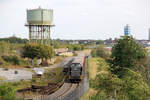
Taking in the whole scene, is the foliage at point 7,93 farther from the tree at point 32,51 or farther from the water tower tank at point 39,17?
the water tower tank at point 39,17

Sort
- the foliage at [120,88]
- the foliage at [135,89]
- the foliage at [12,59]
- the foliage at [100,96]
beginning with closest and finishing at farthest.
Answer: the foliage at [135,89] < the foliage at [120,88] < the foliage at [100,96] < the foliage at [12,59]

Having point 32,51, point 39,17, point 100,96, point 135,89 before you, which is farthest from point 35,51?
point 135,89

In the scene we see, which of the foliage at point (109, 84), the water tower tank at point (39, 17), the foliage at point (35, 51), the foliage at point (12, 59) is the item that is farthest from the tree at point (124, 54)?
the water tower tank at point (39, 17)

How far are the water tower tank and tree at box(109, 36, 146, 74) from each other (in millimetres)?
34093

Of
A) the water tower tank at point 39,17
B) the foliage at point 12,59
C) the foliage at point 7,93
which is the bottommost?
the foliage at point 12,59

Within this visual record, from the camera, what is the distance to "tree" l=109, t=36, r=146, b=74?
26.7 meters

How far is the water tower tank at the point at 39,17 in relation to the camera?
193 feet

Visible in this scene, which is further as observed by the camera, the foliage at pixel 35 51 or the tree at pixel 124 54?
the foliage at pixel 35 51

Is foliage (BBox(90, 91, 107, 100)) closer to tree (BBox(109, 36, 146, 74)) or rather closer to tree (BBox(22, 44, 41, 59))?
tree (BBox(109, 36, 146, 74))

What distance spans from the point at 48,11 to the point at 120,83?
1856 inches

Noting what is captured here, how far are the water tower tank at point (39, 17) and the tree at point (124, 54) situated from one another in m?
34.1

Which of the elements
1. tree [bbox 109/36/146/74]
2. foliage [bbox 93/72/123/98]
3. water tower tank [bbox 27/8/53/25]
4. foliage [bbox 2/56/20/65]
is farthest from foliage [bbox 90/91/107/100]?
water tower tank [bbox 27/8/53/25]

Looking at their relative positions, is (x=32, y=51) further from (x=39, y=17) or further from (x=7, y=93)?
(x=7, y=93)

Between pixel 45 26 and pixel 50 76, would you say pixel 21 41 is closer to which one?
pixel 45 26
